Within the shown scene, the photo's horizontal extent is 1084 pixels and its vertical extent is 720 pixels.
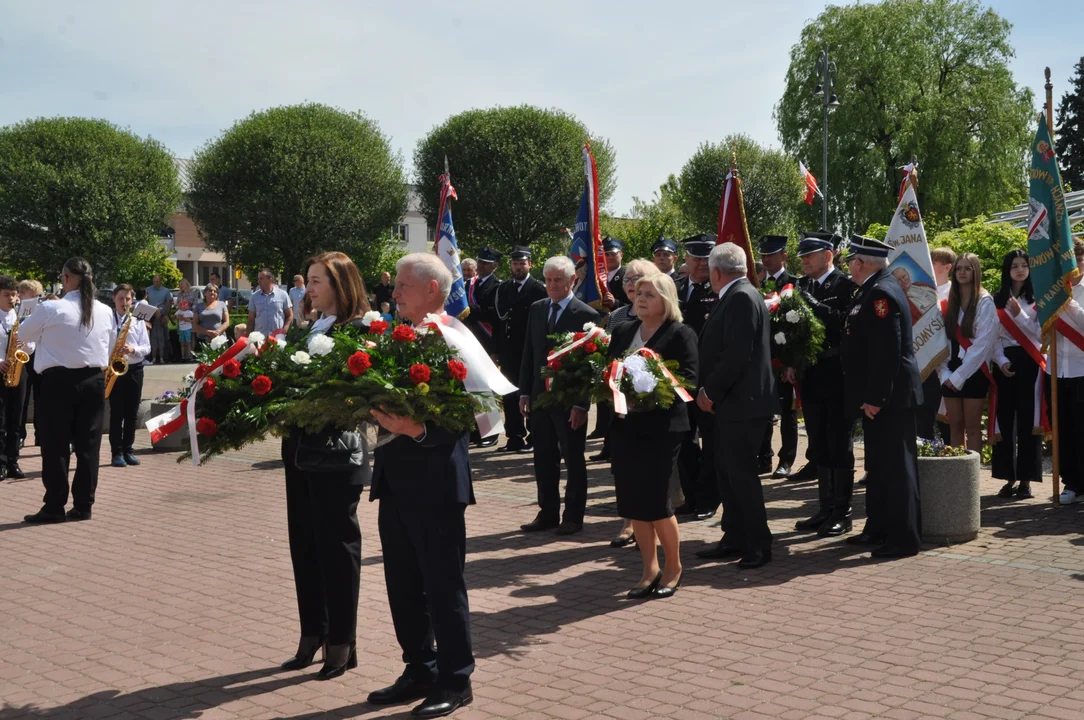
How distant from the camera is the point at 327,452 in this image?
527cm

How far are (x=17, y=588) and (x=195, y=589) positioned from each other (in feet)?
4.04

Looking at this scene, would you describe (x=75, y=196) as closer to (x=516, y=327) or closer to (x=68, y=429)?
(x=516, y=327)

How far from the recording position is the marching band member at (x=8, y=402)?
11953 millimetres

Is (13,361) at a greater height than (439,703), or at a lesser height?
greater

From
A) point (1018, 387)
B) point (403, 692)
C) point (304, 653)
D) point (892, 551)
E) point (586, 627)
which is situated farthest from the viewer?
point (1018, 387)

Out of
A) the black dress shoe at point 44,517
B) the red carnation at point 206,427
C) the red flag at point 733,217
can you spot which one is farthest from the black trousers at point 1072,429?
the black dress shoe at point 44,517

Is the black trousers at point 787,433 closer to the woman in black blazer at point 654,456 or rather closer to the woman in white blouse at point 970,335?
the woman in white blouse at point 970,335

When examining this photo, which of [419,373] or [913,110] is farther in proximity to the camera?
[913,110]

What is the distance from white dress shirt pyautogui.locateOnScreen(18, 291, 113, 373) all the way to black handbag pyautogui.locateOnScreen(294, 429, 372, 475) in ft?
16.5

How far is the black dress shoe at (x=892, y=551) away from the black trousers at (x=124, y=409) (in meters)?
8.83

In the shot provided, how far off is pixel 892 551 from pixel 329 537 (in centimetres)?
420

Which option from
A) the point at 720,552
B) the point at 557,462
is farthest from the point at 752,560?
the point at 557,462

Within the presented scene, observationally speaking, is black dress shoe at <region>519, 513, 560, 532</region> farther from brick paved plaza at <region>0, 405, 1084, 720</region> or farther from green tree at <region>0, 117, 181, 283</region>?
green tree at <region>0, 117, 181, 283</region>

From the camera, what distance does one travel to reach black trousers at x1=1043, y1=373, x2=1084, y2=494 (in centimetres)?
961
